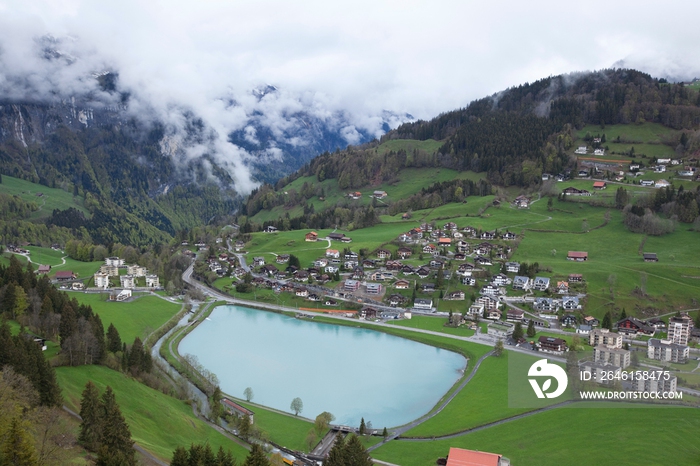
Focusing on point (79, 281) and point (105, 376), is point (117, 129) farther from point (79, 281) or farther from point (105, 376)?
point (105, 376)

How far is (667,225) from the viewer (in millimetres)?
68750

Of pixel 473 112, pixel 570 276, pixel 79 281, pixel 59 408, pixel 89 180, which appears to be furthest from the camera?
pixel 89 180

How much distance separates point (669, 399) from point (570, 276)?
25544 mm

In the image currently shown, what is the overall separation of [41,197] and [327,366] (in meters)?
107

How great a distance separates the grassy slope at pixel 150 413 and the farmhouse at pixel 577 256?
4663 cm

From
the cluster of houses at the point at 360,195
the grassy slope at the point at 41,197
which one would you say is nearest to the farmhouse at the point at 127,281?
the cluster of houses at the point at 360,195

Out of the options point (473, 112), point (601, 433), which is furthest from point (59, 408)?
point (473, 112)

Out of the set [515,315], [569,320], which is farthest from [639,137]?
[515,315]

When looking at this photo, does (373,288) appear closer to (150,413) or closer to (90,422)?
(150,413)

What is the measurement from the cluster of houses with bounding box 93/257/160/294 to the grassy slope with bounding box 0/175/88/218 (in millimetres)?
52949

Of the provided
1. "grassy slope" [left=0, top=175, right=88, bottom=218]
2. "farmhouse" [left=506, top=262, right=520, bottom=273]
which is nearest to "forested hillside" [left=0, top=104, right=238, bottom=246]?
"grassy slope" [left=0, top=175, right=88, bottom=218]

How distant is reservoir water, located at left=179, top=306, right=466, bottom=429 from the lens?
121ft

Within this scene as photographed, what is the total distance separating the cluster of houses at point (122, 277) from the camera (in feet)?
206

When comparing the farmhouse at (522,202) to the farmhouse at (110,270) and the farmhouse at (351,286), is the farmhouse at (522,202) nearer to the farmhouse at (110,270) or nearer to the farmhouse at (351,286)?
the farmhouse at (351,286)
